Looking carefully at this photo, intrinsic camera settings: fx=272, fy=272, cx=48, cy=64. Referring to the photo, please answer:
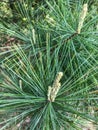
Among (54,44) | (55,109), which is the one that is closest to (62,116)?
(55,109)

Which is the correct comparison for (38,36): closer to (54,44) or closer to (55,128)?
(54,44)

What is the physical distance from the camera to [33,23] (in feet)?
3.55

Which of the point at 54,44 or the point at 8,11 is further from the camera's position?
the point at 8,11

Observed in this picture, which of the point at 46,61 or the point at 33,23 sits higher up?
the point at 33,23

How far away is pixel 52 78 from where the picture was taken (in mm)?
851

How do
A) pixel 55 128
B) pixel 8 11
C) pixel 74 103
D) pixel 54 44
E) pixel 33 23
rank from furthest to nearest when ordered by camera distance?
pixel 8 11, pixel 33 23, pixel 54 44, pixel 74 103, pixel 55 128

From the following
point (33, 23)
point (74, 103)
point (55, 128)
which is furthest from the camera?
point (33, 23)

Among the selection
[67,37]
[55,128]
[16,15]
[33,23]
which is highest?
[16,15]

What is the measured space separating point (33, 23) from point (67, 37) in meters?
0.22

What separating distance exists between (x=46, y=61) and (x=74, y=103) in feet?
0.55

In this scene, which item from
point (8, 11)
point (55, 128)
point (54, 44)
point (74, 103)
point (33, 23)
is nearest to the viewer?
point (55, 128)

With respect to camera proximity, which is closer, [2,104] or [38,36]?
[2,104]

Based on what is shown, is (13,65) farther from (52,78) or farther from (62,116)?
(62,116)

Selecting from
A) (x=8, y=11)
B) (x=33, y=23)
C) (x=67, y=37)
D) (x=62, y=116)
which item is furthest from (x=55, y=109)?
(x=8, y=11)
